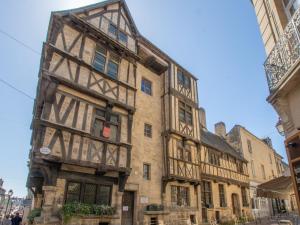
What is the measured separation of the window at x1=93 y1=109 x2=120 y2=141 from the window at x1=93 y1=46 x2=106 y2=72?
2155mm

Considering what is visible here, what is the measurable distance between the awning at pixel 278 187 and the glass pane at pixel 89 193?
6.30 meters

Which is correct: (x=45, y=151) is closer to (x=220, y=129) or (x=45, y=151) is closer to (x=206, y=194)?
(x=206, y=194)

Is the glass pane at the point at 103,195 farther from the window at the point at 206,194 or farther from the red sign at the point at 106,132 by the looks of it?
the window at the point at 206,194

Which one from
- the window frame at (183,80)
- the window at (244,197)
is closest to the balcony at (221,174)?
the window at (244,197)

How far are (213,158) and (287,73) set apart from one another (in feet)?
43.2

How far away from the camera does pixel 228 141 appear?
2242 cm

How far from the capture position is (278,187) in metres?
7.15

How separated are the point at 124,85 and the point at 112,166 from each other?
13.5ft

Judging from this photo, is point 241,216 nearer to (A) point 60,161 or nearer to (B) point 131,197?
(B) point 131,197

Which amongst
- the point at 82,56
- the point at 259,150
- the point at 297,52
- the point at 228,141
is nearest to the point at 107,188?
the point at 82,56

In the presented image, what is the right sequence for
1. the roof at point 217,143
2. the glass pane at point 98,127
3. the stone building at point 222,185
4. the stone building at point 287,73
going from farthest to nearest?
the roof at point 217,143 → the stone building at point 222,185 → the glass pane at point 98,127 → the stone building at point 287,73

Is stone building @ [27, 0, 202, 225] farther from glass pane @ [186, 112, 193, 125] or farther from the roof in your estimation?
the roof

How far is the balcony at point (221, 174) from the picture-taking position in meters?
14.9

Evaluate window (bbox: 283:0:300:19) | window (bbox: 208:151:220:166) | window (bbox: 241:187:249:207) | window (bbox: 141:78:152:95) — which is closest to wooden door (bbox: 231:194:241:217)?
window (bbox: 241:187:249:207)
